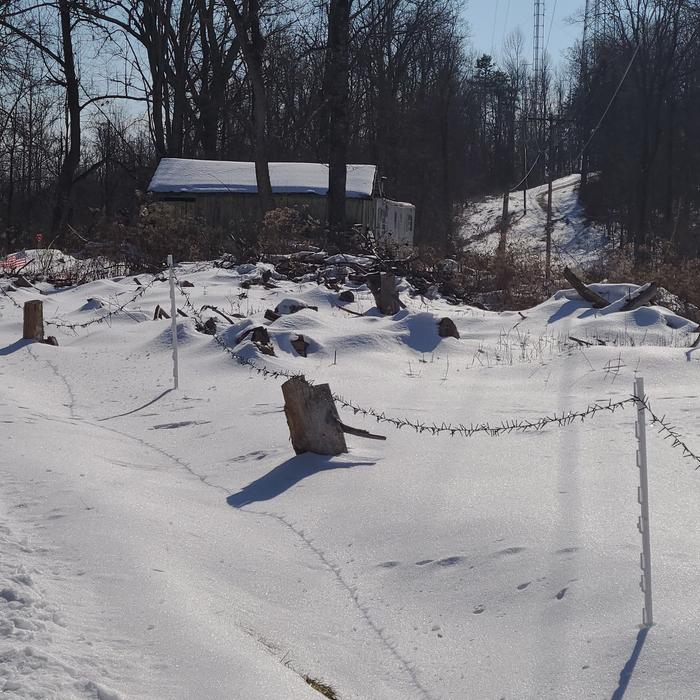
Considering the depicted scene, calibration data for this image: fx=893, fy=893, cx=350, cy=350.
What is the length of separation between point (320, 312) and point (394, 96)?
1338 inches

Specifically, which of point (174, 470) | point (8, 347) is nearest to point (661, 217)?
point (8, 347)

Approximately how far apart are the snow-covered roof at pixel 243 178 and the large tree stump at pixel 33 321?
1441 centimetres

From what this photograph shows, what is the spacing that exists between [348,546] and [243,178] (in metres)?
22.3

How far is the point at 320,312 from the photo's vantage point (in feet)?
40.9

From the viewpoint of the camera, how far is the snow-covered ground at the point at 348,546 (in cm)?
309

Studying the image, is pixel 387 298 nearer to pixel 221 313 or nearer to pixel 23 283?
pixel 221 313

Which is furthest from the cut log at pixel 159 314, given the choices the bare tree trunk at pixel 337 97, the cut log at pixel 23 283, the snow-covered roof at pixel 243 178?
the snow-covered roof at pixel 243 178

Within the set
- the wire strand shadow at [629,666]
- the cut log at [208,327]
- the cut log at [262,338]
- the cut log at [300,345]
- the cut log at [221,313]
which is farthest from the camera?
the cut log at [221,313]

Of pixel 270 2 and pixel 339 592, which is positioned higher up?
pixel 270 2

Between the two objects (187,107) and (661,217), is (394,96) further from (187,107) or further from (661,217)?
(661,217)

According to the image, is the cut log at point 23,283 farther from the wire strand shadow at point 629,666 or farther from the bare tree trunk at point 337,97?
the wire strand shadow at point 629,666

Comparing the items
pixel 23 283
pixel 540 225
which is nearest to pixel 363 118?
pixel 540 225

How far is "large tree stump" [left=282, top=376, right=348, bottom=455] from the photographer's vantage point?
19.9 feet

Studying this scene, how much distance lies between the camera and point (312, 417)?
239 inches
